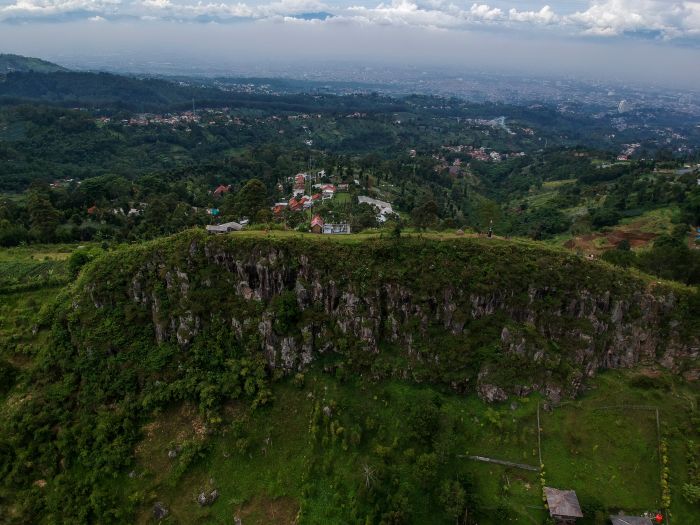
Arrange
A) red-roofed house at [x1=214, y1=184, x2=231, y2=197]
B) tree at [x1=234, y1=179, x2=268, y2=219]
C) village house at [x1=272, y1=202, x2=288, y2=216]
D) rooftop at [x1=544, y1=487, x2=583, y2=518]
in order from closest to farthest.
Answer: rooftop at [x1=544, y1=487, x2=583, y2=518]
tree at [x1=234, y1=179, x2=268, y2=219]
village house at [x1=272, y1=202, x2=288, y2=216]
red-roofed house at [x1=214, y1=184, x2=231, y2=197]

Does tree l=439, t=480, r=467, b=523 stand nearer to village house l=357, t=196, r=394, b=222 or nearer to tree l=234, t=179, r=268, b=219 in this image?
tree l=234, t=179, r=268, b=219

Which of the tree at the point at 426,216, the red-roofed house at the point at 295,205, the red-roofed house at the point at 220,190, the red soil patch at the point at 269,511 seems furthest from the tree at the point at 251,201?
the red-roofed house at the point at 220,190

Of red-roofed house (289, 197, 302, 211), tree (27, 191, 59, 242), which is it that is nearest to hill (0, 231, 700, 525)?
tree (27, 191, 59, 242)

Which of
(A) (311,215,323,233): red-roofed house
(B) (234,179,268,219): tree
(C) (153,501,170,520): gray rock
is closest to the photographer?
(C) (153,501,170,520): gray rock

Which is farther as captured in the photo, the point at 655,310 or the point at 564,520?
the point at 655,310

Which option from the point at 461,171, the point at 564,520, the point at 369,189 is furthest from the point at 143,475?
the point at 461,171

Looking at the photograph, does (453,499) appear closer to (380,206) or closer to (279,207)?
(380,206)

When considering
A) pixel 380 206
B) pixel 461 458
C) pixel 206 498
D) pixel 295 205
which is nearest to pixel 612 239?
pixel 380 206

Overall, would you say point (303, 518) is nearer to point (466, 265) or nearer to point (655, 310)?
point (466, 265)
